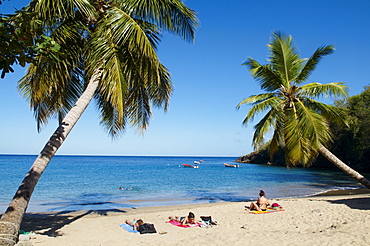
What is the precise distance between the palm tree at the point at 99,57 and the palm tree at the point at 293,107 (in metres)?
4.62

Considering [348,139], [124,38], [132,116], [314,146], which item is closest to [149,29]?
[124,38]

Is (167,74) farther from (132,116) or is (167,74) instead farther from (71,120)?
(71,120)

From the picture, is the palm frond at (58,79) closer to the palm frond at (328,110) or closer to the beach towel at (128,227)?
the beach towel at (128,227)

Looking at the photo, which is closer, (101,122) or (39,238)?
(39,238)

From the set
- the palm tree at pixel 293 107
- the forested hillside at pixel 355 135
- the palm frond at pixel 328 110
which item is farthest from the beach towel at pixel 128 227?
the forested hillside at pixel 355 135

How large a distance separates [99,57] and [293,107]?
24.6ft

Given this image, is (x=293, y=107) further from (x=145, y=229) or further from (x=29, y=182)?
(x=29, y=182)

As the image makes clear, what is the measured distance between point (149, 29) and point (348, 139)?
3885cm

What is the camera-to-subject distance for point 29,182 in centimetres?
578

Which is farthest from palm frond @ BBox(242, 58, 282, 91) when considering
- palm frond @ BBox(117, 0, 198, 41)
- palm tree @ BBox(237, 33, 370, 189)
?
palm frond @ BBox(117, 0, 198, 41)

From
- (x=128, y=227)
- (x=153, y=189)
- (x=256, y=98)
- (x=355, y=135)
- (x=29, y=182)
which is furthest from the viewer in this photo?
(x=355, y=135)

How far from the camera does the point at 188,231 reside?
27.3 ft

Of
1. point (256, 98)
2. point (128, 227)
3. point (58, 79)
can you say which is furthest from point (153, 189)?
point (58, 79)

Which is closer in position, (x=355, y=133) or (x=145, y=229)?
(x=145, y=229)
